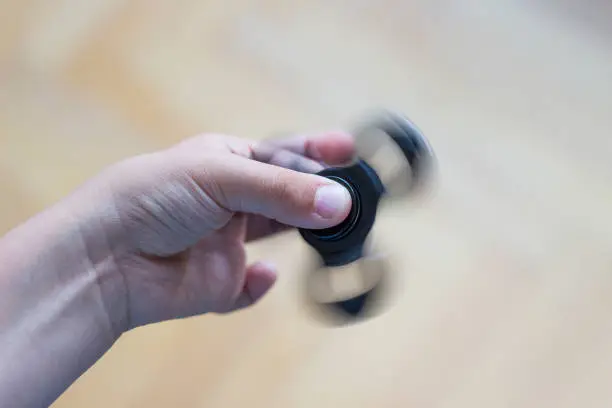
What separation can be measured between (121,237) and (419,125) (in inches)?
22.8

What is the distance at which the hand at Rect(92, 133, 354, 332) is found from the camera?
27.1 inches

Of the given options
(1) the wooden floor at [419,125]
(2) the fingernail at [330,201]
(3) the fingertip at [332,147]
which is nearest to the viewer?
(2) the fingernail at [330,201]

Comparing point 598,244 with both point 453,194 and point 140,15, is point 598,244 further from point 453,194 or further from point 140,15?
point 140,15

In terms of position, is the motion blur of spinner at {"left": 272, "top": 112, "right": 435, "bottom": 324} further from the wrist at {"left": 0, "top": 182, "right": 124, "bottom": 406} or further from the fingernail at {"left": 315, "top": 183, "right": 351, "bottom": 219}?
the wrist at {"left": 0, "top": 182, "right": 124, "bottom": 406}

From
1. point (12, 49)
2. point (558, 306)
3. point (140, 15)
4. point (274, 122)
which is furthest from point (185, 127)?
point (558, 306)

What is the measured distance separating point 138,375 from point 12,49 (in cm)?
70

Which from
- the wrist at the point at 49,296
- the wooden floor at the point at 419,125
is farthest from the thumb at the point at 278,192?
the wooden floor at the point at 419,125

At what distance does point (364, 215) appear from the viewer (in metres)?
0.70

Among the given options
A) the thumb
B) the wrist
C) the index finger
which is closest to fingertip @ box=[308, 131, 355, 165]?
the index finger

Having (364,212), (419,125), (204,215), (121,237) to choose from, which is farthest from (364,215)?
(419,125)

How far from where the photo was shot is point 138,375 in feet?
3.46

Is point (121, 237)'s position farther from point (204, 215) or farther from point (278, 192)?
point (278, 192)

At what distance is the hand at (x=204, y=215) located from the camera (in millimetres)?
688

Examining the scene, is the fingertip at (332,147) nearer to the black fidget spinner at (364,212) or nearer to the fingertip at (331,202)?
Result: the black fidget spinner at (364,212)
